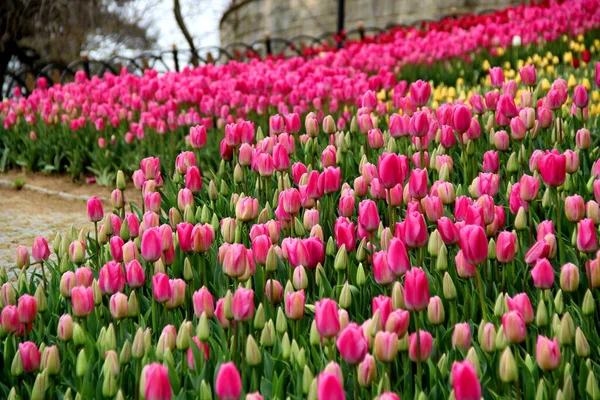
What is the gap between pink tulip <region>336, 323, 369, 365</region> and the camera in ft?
5.32

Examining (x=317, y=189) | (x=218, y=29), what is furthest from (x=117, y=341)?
(x=218, y=29)

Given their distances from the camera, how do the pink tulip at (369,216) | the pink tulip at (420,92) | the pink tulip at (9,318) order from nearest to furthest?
the pink tulip at (9,318)
the pink tulip at (369,216)
the pink tulip at (420,92)

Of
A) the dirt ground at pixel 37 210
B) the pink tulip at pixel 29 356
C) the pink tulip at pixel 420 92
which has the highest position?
the pink tulip at pixel 420 92

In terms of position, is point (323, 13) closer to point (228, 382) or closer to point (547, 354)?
point (547, 354)

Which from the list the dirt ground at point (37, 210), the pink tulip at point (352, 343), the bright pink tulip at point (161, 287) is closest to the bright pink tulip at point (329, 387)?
the pink tulip at point (352, 343)

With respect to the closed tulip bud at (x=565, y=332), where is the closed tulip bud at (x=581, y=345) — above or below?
below

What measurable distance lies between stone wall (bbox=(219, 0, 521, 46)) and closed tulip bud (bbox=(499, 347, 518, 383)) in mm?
16255

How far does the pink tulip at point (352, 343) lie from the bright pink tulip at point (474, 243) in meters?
0.55

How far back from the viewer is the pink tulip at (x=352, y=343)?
162 centimetres

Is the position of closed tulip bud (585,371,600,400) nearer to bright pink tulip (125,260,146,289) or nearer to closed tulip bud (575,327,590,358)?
closed tulip bud (575,327,590,358)

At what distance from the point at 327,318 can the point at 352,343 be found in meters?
0.12

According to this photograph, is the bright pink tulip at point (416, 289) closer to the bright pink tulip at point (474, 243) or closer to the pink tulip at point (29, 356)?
the bright pink tulip at point (474, 243)

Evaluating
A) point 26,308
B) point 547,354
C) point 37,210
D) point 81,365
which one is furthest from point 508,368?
point 37,210

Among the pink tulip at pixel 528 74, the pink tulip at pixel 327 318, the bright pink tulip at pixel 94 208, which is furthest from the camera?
the pink tulip at pixel 528 74
